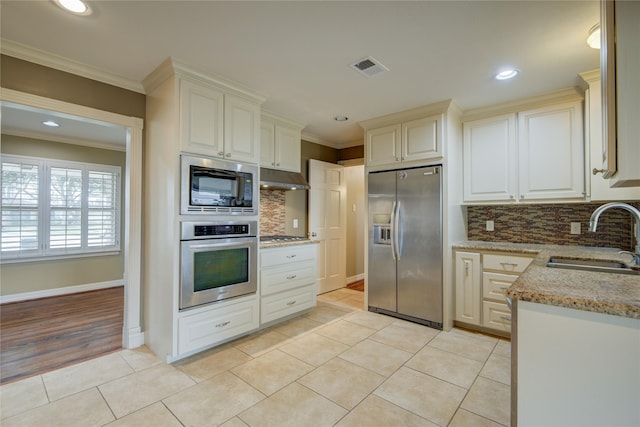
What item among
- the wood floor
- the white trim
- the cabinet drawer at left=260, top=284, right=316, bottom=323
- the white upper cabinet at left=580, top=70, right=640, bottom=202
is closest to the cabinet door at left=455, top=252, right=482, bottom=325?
the white upper cabinet at left=580, top=70, right=640, bottom=202

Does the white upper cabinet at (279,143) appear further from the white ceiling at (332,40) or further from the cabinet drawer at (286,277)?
the cabinet drawer at (286,277)

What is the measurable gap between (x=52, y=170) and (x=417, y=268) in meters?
5.42

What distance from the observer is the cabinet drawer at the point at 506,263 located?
2.81 m

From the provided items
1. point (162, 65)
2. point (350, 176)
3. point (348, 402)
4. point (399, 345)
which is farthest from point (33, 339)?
point (350, 176)

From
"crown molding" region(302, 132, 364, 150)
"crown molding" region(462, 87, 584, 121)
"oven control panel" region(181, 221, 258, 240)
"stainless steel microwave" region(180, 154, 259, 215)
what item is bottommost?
"oven control panel" region(181, 221, 258, 240)

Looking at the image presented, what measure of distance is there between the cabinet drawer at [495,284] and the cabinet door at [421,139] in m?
1.36

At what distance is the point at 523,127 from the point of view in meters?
2.99

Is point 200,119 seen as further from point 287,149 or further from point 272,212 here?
point 272,212

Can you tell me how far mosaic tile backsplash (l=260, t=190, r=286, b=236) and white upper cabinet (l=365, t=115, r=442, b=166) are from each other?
4.42ft

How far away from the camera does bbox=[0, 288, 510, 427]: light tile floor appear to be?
1.75 meters

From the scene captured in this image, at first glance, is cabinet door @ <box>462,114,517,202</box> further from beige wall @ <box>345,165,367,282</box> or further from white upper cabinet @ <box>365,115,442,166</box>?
beige wall @ <box>345,165,367,282</box>

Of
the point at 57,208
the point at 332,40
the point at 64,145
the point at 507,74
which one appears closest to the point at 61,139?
the point at 64,145

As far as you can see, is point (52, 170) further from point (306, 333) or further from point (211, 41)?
point (306, 333)

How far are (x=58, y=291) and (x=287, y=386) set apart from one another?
4389 mm
